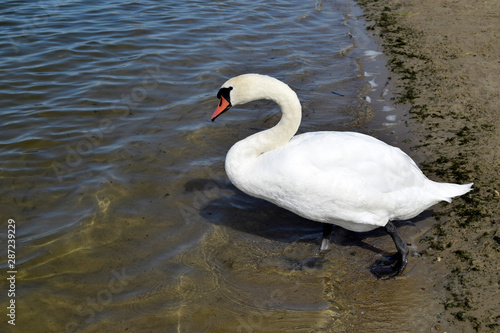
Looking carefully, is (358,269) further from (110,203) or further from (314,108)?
(314,108)

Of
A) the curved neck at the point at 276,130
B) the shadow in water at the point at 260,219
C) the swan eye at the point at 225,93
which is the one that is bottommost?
the shadow in water at the point at 260,219

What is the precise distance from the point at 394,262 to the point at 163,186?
273cm

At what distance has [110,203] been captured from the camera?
574 cm

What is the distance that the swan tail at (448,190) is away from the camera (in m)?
4.88

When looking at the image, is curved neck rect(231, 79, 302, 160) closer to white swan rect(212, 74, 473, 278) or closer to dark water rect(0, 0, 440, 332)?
white swan rect(212, 74, 473, 278)

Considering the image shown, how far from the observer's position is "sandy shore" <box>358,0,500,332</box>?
4340 millimetres

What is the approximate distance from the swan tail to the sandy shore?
11.8 inches

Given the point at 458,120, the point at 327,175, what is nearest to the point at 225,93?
the point at 327,175

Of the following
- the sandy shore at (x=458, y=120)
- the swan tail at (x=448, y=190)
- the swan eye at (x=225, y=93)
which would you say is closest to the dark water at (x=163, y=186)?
the sandy shore at (x=458, y=120)

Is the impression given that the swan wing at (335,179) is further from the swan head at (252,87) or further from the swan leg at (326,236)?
the swan head at (252,87)

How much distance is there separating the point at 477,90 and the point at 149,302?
17.9 feet

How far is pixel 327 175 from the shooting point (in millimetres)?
4363

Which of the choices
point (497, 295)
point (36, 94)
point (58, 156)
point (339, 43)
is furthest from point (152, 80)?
point (497, 295)

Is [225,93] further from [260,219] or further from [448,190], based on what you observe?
[448,190]
